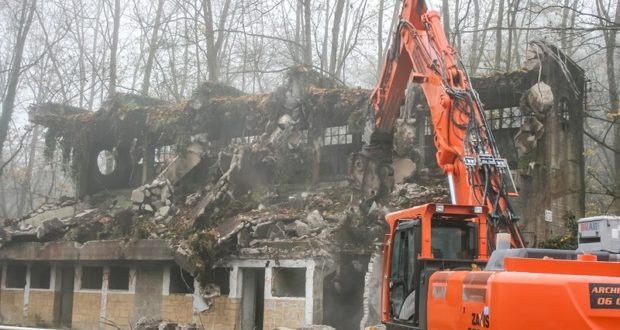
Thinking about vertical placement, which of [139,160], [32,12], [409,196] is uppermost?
[32,12]

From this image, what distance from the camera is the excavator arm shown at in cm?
938

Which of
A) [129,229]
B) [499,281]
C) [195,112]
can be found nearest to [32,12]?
[195,112]

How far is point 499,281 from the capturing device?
5555 mm

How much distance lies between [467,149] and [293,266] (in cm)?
731

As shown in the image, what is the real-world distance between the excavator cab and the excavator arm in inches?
16.7

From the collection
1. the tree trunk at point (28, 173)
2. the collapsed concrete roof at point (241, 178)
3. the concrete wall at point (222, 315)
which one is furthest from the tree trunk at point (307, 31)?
the tree trunk at point (28, 173)

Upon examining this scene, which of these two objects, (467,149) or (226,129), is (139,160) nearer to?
(226,129)

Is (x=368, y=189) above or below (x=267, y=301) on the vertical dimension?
above

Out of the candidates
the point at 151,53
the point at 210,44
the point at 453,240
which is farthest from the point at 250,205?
the point at 151,53

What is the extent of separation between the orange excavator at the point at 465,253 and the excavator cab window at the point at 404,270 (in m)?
0.01

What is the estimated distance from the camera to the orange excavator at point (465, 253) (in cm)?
539

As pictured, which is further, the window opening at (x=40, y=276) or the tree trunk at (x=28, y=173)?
the tree trunk at (x=28, y=173)

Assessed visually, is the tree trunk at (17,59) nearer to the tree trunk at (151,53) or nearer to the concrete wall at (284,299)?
the tree trunk at (151,53)

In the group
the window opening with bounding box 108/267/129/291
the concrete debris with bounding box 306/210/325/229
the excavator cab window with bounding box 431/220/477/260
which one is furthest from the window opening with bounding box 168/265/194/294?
the excavator cab window with bounding box 431/220/477/260
